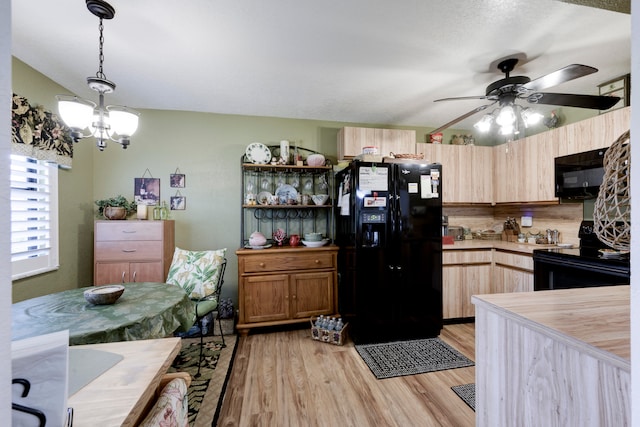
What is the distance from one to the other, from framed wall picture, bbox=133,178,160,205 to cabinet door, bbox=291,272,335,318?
6.28ft

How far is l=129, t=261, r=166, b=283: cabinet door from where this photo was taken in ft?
8.87

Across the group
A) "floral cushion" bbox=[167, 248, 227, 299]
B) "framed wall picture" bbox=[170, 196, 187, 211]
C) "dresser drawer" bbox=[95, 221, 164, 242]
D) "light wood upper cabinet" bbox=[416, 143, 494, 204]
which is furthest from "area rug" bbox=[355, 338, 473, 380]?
"framed wall picture" bbox=[170, 196, 187, 211]

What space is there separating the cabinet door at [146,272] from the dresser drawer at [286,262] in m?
0.81

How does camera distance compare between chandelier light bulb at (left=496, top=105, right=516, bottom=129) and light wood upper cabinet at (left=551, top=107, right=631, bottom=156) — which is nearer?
chandelier light bulb at (left=496, top=105, right=516, bottom=129)

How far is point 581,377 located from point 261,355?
2.38 meters

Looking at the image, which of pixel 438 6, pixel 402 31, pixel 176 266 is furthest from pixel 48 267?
pixel 438 6

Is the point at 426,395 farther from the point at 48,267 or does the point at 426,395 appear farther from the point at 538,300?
the point at 48,267

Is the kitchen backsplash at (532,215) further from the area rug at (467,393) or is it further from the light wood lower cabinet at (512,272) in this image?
the area rug at (467,393)

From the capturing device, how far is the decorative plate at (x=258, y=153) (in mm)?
3240

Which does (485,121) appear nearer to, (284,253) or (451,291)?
(451,291)

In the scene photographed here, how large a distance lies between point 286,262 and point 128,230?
163 centimetres

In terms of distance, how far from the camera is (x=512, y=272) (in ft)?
9.93

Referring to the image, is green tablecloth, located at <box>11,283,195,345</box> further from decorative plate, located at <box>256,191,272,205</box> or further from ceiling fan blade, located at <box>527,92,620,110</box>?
ceiling fan blade, located at <box>527,92,620,110</box>

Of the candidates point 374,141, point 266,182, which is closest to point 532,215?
point 374,141
